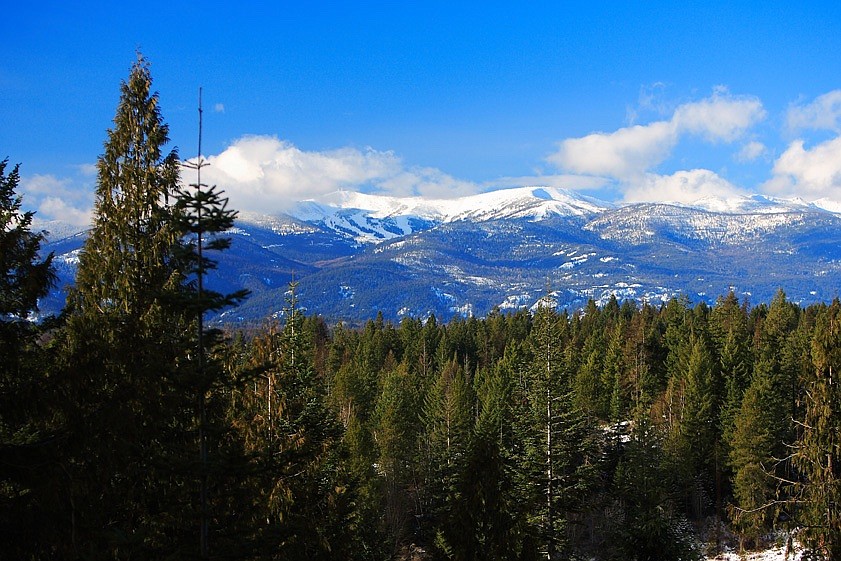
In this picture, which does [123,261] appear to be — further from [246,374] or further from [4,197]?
[246,374]

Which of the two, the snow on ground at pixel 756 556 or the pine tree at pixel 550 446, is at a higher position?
the pine tree at pixel 550 446

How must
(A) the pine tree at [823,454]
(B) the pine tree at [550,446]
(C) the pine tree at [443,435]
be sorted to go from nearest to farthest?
(A) the pine tree at [823,454] → (B) the pine tree at [550,446] → (C) the pine tree at [443,435]

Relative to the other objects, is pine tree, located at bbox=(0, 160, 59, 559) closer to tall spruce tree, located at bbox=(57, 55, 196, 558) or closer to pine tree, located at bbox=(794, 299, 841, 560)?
tall spruce tree, located at bbox=(57, 55, 196, 558)

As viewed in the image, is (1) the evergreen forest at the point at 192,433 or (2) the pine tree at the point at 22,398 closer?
(2) the pine tree at the point at 22,398

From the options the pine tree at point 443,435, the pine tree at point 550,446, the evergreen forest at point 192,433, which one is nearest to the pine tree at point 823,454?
the evergreen forest at point 192,433

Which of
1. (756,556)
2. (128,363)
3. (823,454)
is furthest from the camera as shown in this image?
(756,556)

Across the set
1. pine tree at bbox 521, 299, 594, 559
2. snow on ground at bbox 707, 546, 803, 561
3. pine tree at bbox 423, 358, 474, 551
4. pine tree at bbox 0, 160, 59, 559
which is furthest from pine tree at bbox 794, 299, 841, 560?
snow on ground at bbox 707, 546, 803, 561

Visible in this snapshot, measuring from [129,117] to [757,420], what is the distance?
39.2 metres

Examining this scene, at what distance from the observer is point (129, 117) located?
13.6 m

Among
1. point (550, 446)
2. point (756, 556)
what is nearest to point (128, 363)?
point (550, 446)

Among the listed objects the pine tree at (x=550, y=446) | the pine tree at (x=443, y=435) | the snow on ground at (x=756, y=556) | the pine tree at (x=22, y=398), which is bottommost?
the snow on ground at (x=756, y=556)

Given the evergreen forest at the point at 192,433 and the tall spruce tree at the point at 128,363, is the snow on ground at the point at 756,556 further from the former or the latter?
the tall spruce tree at the point at 128,363

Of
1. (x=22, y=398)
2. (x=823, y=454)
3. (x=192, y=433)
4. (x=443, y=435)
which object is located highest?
(x=22, y=398)

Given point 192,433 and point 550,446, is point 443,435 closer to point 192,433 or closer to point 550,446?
point 550,446
